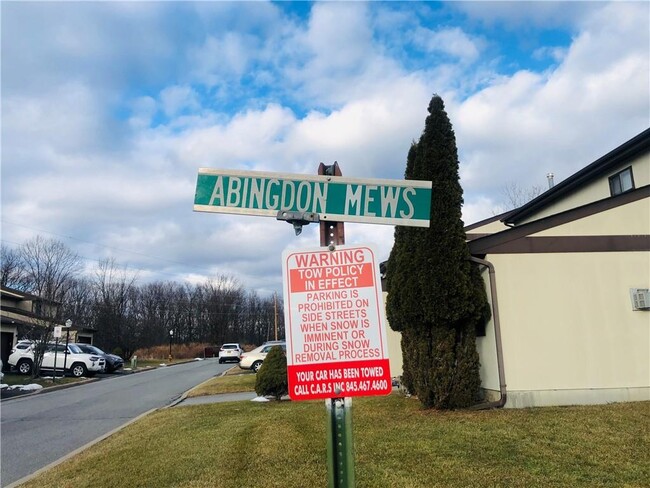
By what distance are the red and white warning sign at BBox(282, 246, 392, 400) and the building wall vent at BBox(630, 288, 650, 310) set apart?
863 cm

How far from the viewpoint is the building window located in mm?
11742

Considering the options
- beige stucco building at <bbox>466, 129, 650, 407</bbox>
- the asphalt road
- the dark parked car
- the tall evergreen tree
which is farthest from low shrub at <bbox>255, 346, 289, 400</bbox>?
the dark parked car

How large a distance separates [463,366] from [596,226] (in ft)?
12.5

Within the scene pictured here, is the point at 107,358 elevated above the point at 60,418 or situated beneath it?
elevated above

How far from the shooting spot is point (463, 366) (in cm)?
876

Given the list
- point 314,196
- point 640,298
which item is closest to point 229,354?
point 640,298

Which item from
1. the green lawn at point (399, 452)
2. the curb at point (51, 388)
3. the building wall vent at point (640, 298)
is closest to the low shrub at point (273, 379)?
the green lawn at point (399, 452)

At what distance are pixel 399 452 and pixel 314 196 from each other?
4.57 metres

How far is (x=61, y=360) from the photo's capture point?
26.0 metres

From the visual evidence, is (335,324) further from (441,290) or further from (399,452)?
(441,290)

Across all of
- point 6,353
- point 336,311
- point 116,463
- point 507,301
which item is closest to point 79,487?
point 116,463

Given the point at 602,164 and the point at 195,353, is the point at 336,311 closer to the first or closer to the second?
the point at 602,164

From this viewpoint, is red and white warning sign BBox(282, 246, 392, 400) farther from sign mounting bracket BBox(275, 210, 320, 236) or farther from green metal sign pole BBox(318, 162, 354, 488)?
sign mounting bracket BBox(275, 210, 320, 236)

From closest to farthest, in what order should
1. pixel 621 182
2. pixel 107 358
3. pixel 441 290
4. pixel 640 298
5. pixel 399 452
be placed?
pixel 399 452 → pixel 441 290 → pixel 640 298 → pixel 621 182 → pixel 107 358
